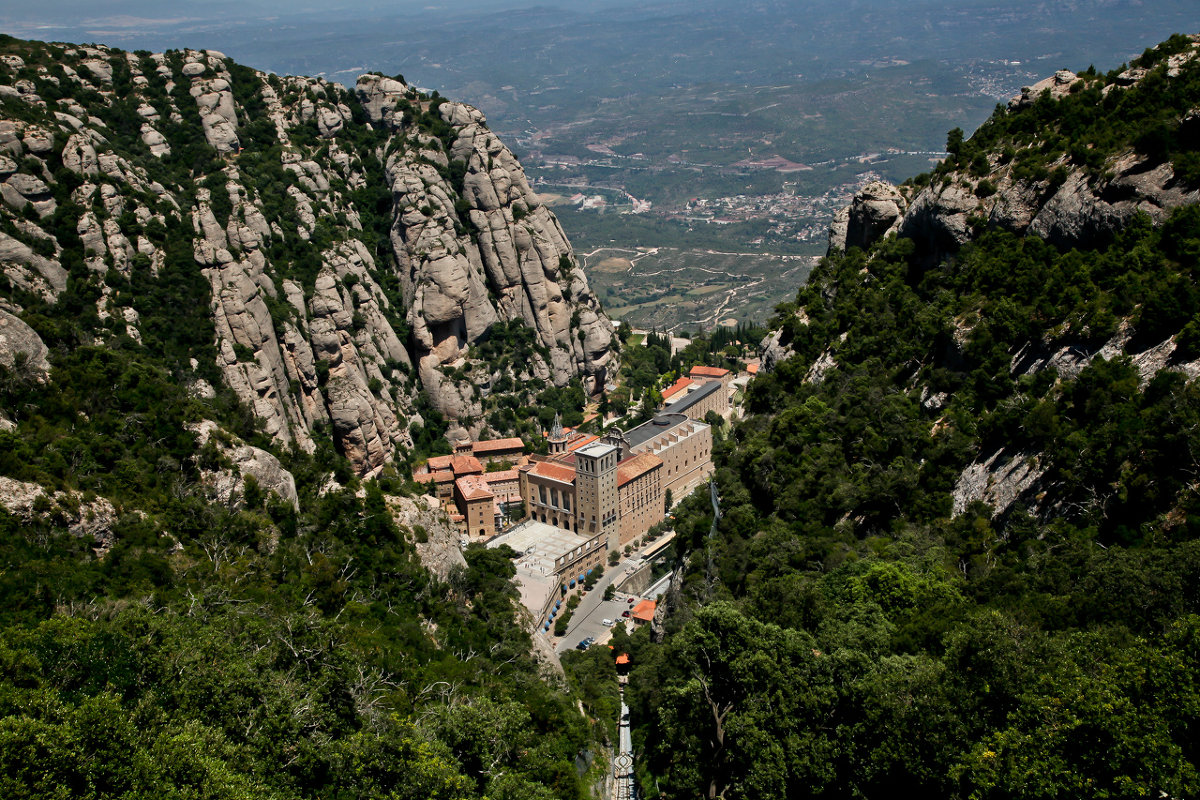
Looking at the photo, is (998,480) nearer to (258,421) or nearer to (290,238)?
(258,421)

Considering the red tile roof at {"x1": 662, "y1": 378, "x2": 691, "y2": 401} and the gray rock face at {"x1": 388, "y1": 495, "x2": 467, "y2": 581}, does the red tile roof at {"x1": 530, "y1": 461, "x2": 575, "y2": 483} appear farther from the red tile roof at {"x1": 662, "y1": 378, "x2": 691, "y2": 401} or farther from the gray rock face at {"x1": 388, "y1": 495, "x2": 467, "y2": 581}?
the gray rock face at {"x1": 388, "y1": 495, "x2": 467, "y2": 581}

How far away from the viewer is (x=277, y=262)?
239 feet

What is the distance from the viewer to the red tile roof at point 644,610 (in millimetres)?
53500

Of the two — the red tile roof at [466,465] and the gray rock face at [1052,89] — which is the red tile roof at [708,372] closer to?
the red tile roof at [466,465]

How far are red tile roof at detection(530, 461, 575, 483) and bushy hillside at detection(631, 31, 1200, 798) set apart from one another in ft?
57.7

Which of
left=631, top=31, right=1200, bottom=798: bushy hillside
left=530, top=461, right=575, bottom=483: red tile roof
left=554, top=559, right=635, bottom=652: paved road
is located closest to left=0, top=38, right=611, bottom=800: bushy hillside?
left=631, top=31, right=1200, bottom=798: bushy hillside

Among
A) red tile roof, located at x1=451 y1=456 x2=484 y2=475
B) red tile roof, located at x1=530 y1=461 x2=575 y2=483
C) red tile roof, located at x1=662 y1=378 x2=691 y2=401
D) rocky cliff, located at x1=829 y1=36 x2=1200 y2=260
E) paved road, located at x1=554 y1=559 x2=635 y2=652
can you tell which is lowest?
paved road, located at x1=554 y1=559 x2=635 y2=652

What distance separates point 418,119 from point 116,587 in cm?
7573

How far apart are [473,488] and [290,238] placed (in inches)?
1065

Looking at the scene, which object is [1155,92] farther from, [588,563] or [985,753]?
[588,563]

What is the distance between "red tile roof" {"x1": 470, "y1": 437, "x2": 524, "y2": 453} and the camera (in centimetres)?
7731

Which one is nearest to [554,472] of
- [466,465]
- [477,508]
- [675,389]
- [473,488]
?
[473,488]

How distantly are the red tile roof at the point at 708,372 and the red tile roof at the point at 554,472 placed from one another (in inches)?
1094

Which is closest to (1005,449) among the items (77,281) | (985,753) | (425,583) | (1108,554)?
(1108,554)
